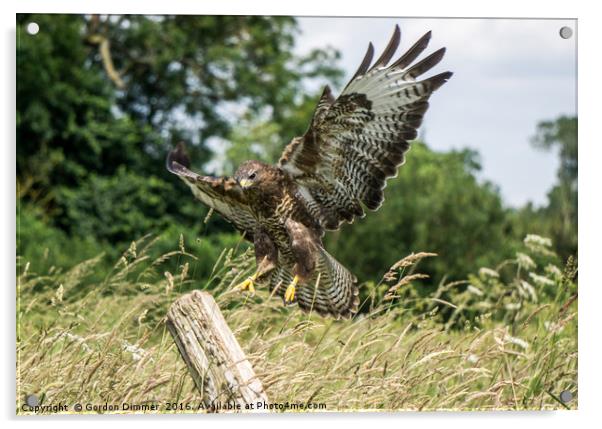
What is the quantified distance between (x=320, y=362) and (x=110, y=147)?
13.0 feet

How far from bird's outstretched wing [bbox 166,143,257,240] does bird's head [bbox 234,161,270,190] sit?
7 centimetres

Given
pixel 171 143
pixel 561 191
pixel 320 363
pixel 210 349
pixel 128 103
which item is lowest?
pixel 320 363

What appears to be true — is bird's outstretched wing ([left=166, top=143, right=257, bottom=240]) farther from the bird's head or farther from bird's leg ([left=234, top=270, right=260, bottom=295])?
bird's leg ([left=234, top=270, right=260, bottom=295])

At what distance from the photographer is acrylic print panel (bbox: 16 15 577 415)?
3520 millimetres

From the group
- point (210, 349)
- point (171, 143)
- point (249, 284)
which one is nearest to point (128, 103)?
point (171, 143)

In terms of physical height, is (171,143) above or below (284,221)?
above

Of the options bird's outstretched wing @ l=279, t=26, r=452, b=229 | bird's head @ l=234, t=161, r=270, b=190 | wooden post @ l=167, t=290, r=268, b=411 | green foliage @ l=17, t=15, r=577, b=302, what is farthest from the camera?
green foliage @ l=17, t=15, r=577, b=302

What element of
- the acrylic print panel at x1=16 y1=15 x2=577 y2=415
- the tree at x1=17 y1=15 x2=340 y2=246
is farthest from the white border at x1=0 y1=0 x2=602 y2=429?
the tree at x1=17 y1=15 x2=340 y2=246

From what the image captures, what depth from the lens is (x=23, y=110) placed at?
21.6 feet

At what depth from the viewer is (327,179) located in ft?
12.2

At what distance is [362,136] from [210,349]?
1.11 metres

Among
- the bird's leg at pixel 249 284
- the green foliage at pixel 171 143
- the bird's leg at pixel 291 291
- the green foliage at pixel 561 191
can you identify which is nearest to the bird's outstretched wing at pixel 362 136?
the bird's leg at pixel 291 291

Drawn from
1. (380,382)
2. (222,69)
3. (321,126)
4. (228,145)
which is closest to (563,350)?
(380,382)

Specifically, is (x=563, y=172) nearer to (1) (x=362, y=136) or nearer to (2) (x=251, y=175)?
(1) (x=362, y=136)
